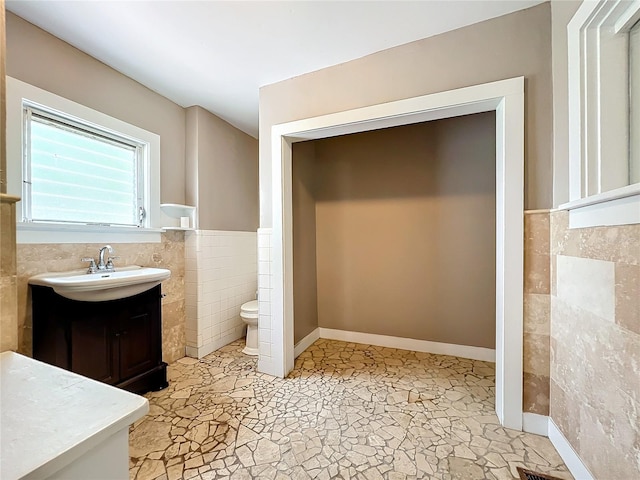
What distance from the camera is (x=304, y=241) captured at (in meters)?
2.87

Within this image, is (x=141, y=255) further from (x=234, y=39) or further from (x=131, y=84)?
(x=234, y=39)

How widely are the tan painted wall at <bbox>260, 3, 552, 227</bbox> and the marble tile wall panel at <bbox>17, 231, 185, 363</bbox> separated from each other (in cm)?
107

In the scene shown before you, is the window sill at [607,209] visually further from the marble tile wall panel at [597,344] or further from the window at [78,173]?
the window at [78,173]

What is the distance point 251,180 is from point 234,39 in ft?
5.93

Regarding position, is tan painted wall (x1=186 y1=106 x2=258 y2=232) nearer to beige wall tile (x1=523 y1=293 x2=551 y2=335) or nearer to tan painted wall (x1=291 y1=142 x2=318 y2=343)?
tan painted wall (x1=291 y1=142 x2=318 y2=343)

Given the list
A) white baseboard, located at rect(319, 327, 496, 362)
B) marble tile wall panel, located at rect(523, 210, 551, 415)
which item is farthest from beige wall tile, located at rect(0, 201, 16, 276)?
white baseboard, located at rect(319, 327, 496, 362)

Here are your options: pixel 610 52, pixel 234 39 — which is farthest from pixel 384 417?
pixel 234 39

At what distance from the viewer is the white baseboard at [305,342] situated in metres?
2.64

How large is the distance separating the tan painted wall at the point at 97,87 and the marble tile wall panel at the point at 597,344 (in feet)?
9.93

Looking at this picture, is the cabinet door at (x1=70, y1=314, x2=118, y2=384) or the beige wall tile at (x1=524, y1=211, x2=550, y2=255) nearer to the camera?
the beige wall tile at (x1=524, y1=211, x2=550, y2=255)

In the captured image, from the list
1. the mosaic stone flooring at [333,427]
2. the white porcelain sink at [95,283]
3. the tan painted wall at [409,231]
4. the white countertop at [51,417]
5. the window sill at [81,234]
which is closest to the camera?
the white countertop at [51,417]

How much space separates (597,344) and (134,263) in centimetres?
297

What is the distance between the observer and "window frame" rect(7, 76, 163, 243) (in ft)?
A: 5.18

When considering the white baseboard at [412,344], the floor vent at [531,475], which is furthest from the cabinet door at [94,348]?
the floor vent at [531,475]
